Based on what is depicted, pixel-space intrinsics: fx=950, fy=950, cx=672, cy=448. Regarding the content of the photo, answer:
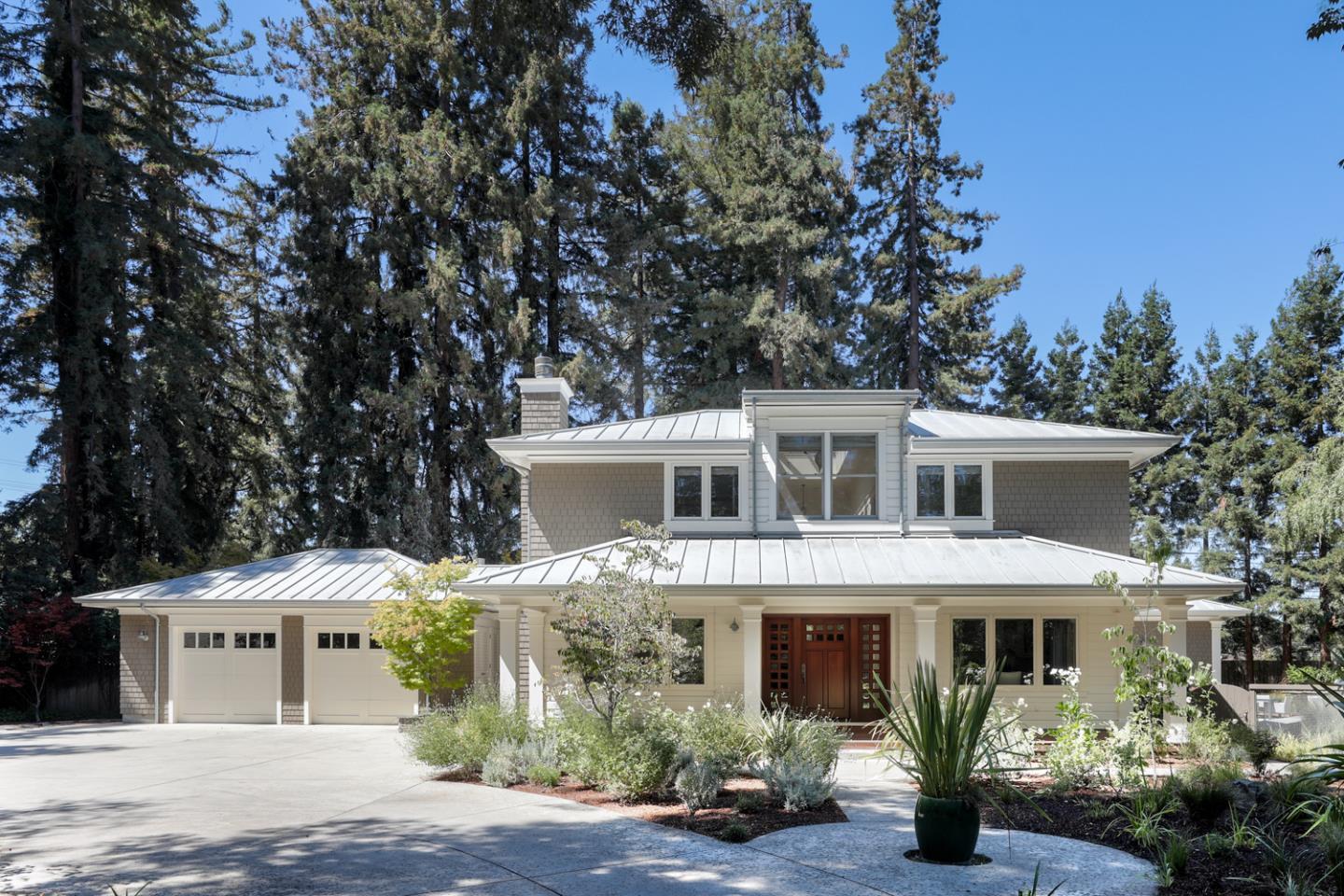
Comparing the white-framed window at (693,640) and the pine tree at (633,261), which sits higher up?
the pine tree at (633,261)

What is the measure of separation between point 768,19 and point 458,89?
35.3ft

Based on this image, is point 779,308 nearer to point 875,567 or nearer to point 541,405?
point 541,405

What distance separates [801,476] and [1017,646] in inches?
183

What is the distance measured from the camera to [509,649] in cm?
1517

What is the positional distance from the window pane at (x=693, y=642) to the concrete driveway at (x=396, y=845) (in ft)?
14.1

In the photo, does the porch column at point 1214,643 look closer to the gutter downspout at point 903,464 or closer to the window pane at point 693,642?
the gutter downspout at point 903,464

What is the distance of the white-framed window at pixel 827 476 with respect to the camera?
17047 mm

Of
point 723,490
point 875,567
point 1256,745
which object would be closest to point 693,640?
point 723,490

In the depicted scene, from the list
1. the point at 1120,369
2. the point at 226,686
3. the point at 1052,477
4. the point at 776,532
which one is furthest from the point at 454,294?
the point at 1120,369

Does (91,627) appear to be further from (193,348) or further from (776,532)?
(776,532)

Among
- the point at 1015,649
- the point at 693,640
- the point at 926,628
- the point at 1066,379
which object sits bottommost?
the point at 1015,649

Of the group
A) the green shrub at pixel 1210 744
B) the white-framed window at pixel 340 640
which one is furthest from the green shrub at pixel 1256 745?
the white-framed window at pixel 340 640

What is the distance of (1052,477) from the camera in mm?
17125

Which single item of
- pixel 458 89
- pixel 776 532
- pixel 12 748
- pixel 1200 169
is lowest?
pixel 12 748
